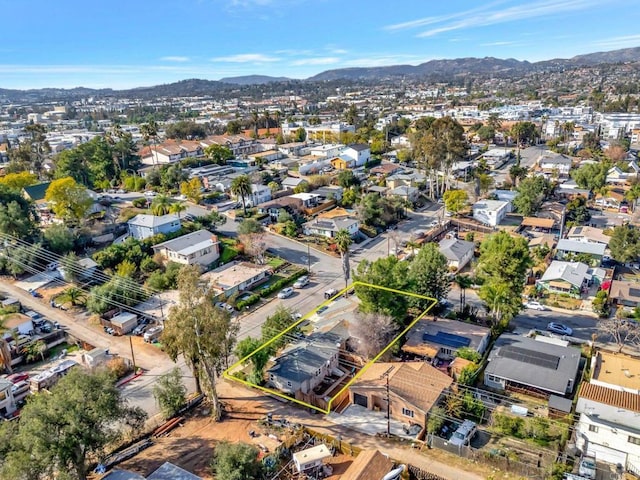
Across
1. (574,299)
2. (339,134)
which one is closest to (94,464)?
(574,299)

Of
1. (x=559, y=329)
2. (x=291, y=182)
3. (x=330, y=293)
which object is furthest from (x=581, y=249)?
(x=291, y=182)

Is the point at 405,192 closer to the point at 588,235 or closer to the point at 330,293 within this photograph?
the point at 588,235

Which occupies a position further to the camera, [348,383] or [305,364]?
[305,364]

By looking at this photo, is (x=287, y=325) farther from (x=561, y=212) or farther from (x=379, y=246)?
(x=561, y=212)

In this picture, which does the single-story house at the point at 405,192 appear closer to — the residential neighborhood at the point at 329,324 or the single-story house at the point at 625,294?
the residential neighborhood at the point at 329,324

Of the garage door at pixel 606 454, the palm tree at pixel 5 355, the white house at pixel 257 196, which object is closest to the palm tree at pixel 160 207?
the white house at pixel 257 196

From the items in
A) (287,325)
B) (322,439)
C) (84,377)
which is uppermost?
(84,377)
